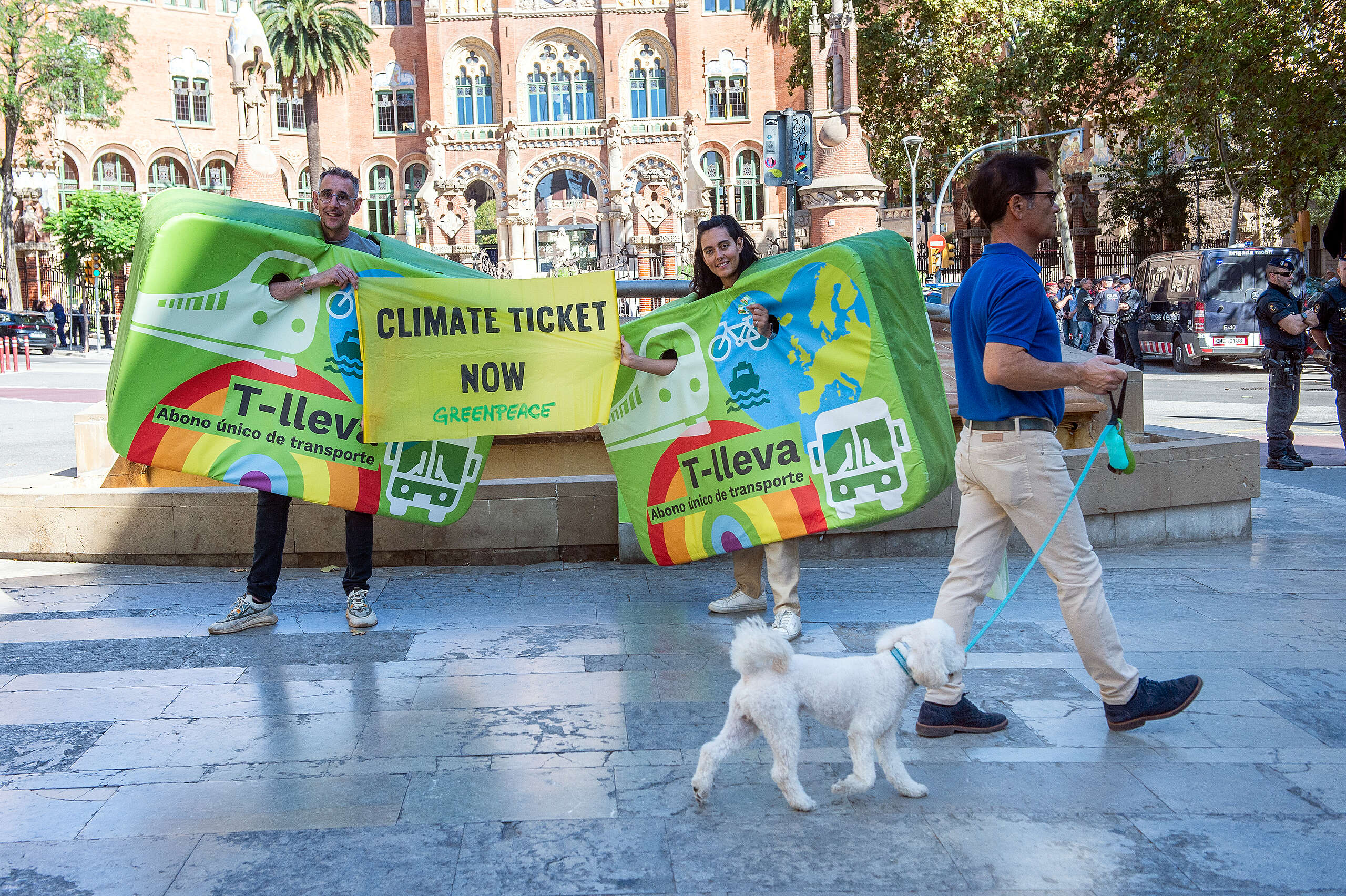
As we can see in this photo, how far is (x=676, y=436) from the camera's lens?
599 cm

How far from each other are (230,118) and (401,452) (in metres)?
61.3

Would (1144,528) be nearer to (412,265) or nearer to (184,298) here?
(412,265)

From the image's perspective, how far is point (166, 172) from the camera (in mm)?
59406

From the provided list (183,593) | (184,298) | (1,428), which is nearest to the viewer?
(184,298)

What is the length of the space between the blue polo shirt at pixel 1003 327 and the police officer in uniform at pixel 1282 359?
7.73m

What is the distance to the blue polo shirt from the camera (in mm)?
4008

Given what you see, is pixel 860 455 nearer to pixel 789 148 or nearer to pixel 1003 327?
pixel 1003 327

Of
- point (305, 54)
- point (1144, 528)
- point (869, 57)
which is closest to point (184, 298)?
point (1144, 528)

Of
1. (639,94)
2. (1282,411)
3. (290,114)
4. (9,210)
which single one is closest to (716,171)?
(639,94)

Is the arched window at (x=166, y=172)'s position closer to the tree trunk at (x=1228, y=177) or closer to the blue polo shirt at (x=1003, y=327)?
the tree trunk at (x=1228, y=177)

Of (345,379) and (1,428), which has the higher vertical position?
(345,379)

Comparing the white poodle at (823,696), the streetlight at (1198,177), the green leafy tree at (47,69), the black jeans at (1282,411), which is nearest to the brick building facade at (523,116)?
the green leafy tree at (47,69)

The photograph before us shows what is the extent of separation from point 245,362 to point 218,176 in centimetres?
6054

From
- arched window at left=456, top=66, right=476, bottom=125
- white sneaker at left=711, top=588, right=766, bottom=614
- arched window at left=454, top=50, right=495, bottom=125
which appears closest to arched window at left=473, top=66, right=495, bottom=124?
arched window at left=454, top=50, right=495, bottom=125
